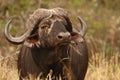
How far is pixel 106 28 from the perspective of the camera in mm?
Result: 21703

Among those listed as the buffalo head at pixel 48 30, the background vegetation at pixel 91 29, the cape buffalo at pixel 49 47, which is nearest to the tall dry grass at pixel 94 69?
the background vegetation at pixel 91 29

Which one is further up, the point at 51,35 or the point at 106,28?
the point at 51,35

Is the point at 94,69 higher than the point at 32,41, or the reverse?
the point at 32,41

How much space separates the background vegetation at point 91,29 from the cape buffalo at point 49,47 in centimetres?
36

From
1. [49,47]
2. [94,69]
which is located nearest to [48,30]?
[49,47]

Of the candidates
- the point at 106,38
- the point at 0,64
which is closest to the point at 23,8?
the point at 106,38

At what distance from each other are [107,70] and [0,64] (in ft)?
5.83

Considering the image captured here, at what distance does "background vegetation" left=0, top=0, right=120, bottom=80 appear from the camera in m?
12.2

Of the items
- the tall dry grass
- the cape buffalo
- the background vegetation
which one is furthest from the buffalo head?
the background vegetation

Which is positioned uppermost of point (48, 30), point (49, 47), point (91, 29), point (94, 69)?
point (48, 30)

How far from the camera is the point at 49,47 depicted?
10.9 metres

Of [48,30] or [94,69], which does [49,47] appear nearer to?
[48,30]

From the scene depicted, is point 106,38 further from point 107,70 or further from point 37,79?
point 37,79

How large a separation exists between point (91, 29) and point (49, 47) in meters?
8.79
